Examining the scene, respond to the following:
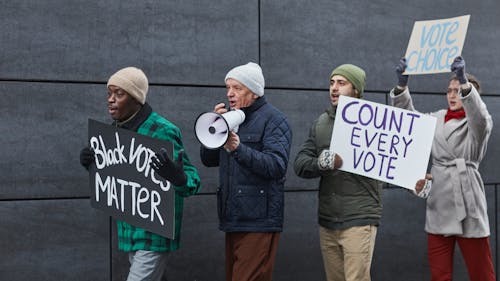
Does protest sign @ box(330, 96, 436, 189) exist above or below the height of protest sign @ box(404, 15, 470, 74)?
below

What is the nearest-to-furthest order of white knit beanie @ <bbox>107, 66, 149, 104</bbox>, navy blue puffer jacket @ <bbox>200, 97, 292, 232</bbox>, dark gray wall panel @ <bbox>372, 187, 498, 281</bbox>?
white knit beanie @ <bbox>107, 66, 149, 104</bbox> → navy blue puffer jacket @ <bbox>200, 97, 292, 232</bbox> → dark gray wall panel @ <bbox>372, 187, 498, 281</bbox>

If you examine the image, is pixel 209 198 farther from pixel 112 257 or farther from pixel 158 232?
pixel 158 232

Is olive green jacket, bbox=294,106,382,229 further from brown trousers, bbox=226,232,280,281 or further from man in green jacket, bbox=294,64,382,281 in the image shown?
brown trousers, bbox=226,232,280,281

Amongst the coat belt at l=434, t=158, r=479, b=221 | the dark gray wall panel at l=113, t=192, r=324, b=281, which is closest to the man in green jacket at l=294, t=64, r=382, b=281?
the coat belt at l=434, t=158, r=479, b=221

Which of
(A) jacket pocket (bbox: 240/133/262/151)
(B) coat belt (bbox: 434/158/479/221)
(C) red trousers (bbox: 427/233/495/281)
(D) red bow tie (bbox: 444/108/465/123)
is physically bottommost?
(C) red trousers (bbox: 427/233/495/281)

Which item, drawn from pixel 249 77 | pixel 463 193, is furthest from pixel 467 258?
pixel 249 77

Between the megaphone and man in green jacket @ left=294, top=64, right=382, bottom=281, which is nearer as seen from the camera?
the megaphone

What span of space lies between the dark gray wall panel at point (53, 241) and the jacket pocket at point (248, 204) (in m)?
1.56

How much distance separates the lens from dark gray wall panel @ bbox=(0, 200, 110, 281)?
557 cm

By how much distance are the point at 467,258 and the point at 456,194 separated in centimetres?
48

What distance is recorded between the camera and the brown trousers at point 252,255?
4.68 m

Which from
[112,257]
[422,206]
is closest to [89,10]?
[112,257]

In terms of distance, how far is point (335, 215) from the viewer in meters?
5.07

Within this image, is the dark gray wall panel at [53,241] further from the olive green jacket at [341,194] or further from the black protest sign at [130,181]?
the olive green jacket at [341,194]
